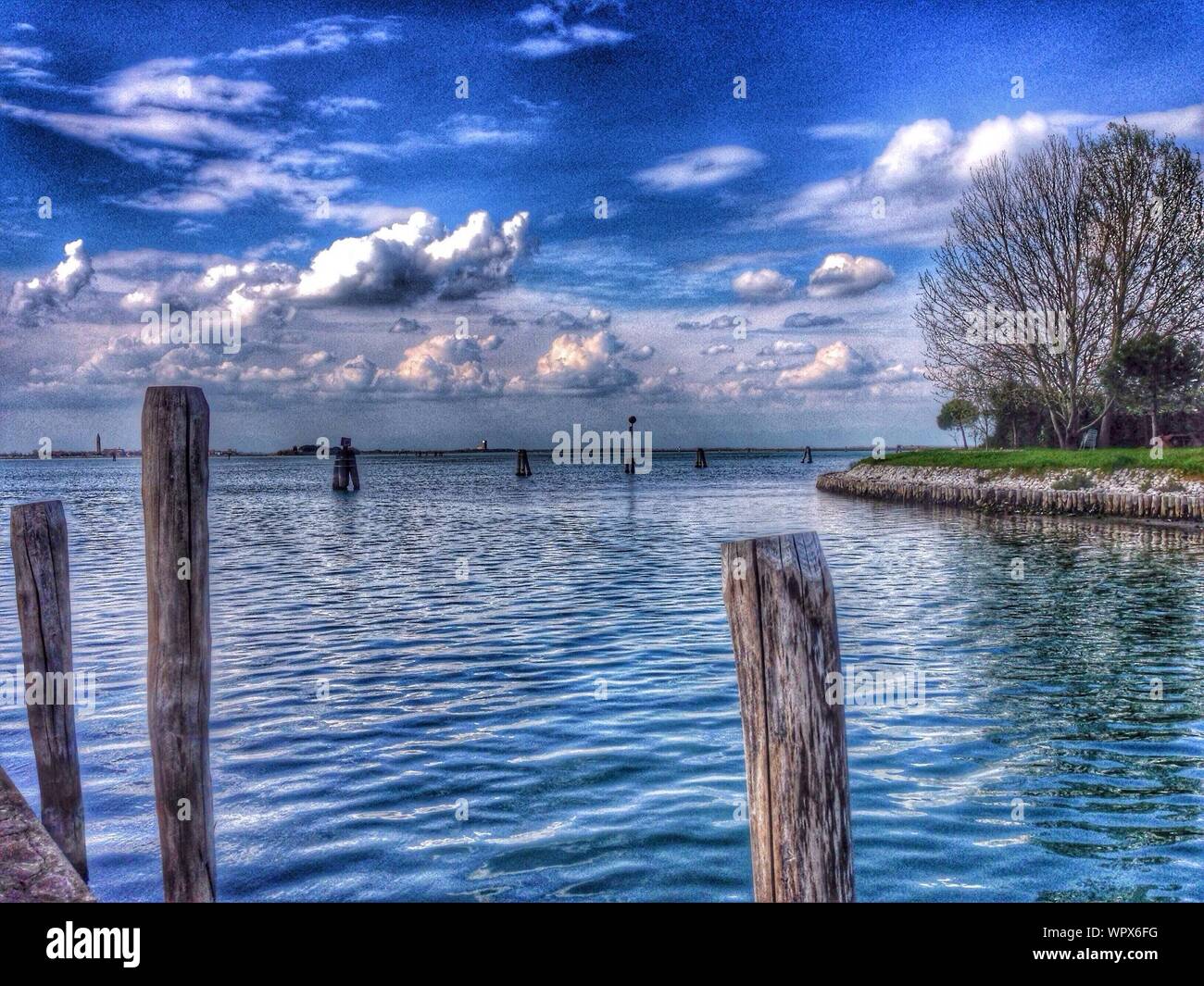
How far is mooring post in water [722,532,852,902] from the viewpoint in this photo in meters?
3.77

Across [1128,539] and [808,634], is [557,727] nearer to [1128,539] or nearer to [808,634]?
[808,634]

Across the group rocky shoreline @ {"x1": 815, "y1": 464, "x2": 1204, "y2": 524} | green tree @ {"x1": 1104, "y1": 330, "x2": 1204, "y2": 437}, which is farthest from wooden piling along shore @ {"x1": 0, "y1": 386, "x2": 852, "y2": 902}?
green tree @ {"x1": 1104, "y1": 330, "x2": 1204, "y2": 437}

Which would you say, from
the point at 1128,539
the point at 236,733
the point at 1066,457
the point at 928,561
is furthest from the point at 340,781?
the point at 1066,457

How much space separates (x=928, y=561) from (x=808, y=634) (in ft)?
66.8

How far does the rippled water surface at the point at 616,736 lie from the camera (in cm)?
654

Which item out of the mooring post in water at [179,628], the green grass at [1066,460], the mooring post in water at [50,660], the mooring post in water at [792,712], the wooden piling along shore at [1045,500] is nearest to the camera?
the mooring post in water at [792,712]

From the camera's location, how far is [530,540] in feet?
94.7

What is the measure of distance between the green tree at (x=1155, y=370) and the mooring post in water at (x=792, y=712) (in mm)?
41999

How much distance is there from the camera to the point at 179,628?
214 inches

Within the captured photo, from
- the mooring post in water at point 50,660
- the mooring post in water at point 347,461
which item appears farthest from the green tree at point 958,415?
the mooring post in water at point 50,660

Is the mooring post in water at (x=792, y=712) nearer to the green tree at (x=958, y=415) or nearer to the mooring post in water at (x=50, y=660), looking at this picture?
the mooring post in water at (x=50, y=660)

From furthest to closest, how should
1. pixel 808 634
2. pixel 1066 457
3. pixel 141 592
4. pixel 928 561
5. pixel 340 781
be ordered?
pixel 1066 457
pixel 928 561
pixel 141 592
pixel 340 781
pixel 808 634

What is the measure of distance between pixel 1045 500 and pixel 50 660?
3647 centimetres

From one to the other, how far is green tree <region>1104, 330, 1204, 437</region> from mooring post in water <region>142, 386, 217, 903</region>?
42275 millimetres
